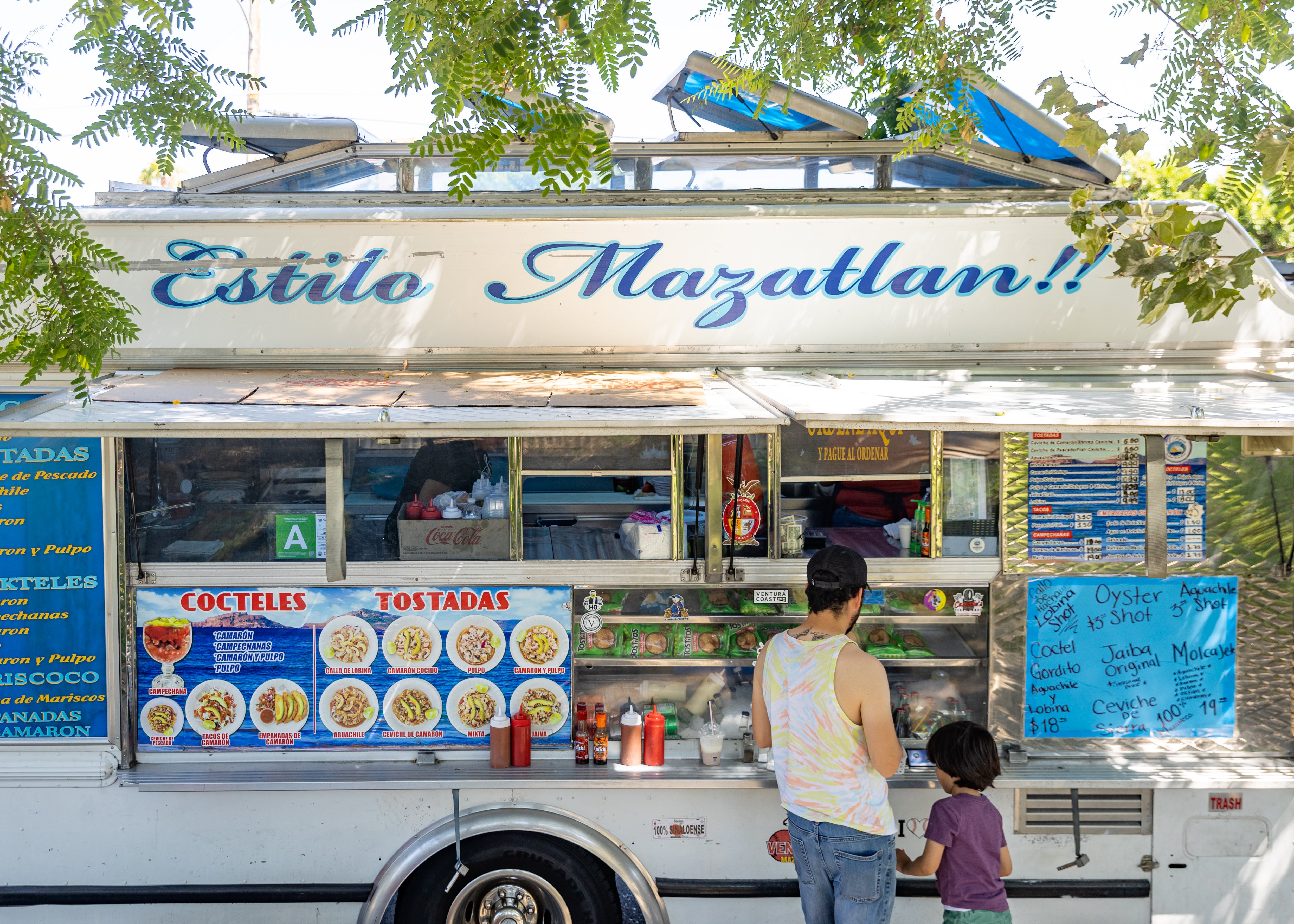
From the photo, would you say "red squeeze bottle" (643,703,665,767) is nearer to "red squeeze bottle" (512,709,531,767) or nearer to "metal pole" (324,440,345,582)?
"red squeeze bottle" (512,709,531,767)

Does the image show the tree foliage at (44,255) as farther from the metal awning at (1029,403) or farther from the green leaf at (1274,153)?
the green leaf at (1274,153)

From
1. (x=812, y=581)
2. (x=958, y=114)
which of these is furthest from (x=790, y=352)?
(x=812, y=581)

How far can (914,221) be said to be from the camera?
4.60m

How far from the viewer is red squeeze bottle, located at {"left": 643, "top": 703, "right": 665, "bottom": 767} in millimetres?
4086

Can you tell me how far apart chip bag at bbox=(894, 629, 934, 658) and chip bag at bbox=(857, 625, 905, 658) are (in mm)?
21

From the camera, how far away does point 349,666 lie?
164 inches

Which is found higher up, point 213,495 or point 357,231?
point 357,231

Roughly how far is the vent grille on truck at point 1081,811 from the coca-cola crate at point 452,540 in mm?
2563

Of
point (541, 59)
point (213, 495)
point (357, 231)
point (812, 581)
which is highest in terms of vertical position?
point (541, 59)

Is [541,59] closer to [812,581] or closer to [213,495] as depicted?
[812,581]

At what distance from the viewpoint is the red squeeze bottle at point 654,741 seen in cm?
409

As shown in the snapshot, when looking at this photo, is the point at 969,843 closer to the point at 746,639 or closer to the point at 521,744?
the point at 746,639

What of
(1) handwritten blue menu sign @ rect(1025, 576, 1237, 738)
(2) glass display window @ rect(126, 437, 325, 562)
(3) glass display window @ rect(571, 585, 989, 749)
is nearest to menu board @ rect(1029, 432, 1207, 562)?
(1) handwritten blue menu sign @ rect(1025, 576, 1237, 738)

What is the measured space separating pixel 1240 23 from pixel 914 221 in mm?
1484
